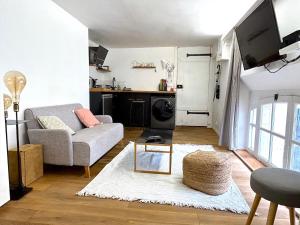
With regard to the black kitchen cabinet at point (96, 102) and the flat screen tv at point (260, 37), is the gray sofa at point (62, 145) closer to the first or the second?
the black kitchen cabinet at point (96, 102)

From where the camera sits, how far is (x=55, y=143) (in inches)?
90.0

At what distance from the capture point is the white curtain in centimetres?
319

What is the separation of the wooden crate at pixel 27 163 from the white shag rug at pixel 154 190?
0.63 m

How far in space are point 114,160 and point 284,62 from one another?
90.7 inches

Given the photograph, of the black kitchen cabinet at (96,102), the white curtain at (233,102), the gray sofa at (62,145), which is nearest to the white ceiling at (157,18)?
the white curtain at (233,102)

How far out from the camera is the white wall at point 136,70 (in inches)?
225

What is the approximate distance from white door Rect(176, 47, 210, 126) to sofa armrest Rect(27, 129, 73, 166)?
4049mm

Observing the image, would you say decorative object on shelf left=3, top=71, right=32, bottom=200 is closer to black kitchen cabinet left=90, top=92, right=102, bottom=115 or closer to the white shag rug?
the white shag rug

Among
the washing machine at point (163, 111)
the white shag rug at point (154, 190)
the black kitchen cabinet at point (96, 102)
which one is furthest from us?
the washing machine at point (163, 111)

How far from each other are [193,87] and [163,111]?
48.6 inches

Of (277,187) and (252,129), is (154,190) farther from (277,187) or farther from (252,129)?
(252,129)

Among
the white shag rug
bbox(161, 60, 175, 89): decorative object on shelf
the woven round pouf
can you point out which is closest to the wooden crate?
the white shag rug

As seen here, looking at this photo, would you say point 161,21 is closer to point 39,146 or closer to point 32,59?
point 32,59

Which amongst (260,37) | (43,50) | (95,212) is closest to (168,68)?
(43,50)
